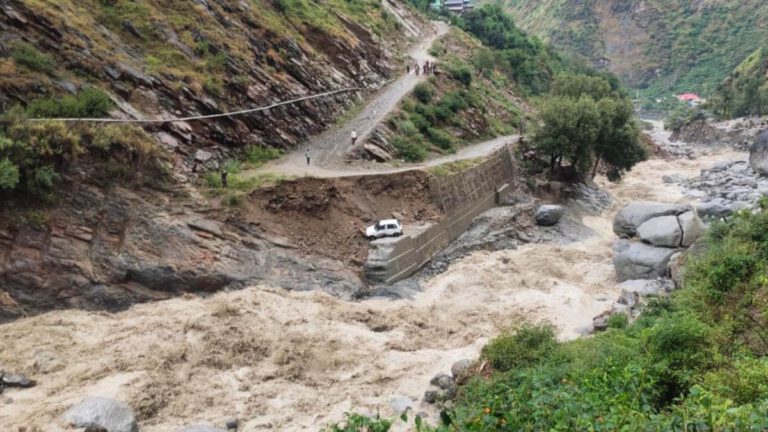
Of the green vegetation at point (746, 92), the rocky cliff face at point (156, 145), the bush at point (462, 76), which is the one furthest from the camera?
the green vegetation at point (746, 92)

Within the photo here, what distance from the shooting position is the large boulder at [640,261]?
28.0 metres

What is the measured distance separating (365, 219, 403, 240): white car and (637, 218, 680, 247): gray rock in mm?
13975

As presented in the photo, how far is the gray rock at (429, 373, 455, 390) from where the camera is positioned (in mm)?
18237

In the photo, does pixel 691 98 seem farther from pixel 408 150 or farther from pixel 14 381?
pixel 14 381

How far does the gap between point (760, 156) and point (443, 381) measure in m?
50.6

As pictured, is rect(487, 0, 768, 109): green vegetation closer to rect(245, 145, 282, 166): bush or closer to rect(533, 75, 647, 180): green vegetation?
rect(533, 75, 647, 180): green vegetation

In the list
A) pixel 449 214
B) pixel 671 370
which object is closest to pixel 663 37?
pixel 449 214

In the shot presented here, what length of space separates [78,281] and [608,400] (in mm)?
22495

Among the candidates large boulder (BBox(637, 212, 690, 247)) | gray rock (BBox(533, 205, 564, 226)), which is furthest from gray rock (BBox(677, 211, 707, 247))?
gray rock (BBox(533, 205, 564, 226))

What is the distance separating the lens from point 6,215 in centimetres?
2292

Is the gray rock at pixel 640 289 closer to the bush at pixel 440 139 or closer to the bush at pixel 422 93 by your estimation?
the bush at pixel 440 139

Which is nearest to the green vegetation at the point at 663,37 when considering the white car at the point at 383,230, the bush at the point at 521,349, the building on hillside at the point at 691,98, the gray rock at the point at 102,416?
the building on hillside at the point at 691,98

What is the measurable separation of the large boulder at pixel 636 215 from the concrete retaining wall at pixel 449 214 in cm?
990

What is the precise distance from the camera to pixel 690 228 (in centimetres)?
2862
